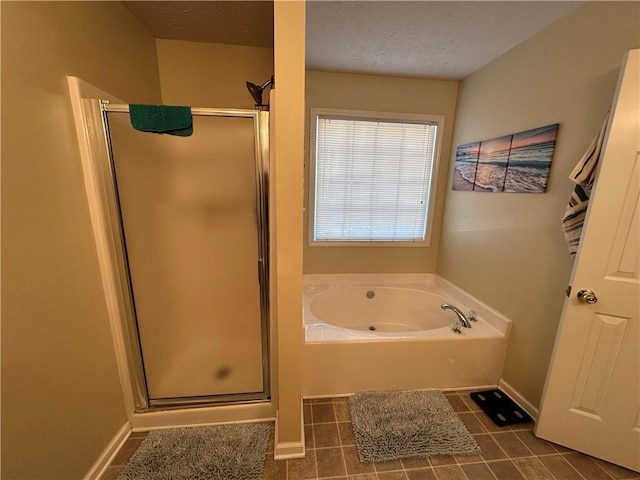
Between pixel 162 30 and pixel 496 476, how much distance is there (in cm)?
334

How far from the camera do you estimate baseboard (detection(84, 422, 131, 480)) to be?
1.24 metres

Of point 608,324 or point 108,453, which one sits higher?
point 608,324

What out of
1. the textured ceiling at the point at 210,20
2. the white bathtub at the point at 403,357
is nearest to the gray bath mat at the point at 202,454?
the white bathtub at the point at 403,357

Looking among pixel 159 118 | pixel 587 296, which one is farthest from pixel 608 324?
pixel 159 118

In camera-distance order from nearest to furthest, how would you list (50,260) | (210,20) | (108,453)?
(50,260) < (108,453) < (210,20)

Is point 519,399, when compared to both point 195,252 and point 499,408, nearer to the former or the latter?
point 499,408

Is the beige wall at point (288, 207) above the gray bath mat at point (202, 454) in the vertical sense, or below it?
above

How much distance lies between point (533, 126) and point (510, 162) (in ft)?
0.80

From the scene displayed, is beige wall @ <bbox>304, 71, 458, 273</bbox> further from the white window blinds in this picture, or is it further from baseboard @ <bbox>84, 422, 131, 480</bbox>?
baseboard @ <bbox>84, 422, 131, 480</bbox>

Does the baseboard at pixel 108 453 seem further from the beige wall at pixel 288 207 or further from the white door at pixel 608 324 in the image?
the white door at pixel 608 324

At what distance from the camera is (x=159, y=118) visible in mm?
1224

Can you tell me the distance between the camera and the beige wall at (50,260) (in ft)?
2.94

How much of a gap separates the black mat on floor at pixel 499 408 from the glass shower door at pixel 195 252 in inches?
58.3

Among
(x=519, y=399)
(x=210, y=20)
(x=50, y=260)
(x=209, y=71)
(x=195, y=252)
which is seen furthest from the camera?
(x=209, y=71)
